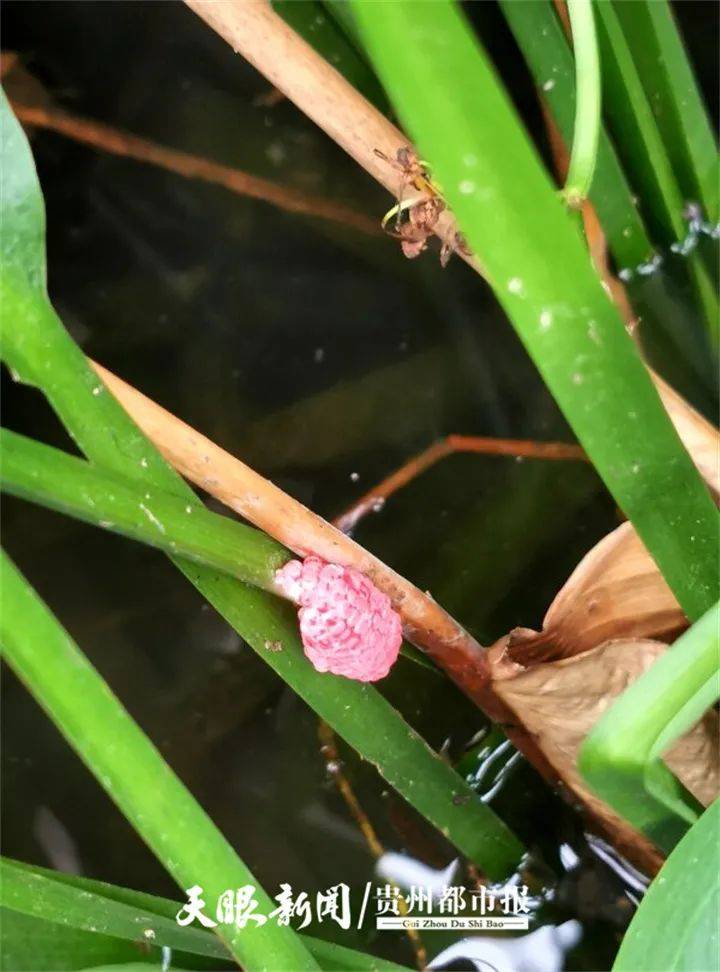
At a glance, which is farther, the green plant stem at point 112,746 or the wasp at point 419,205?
the wasp at point 419,205

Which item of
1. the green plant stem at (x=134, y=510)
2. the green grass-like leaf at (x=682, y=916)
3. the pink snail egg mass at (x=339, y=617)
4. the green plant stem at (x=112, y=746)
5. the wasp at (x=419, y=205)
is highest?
the wasp at (x=419, y=205)

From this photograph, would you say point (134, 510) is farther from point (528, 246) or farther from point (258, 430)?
point (258, 430)

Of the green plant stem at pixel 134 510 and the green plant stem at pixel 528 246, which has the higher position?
the green plant stem at pixel 528 246

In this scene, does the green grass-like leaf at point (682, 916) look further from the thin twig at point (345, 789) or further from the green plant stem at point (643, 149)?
the green plant stem at point (643, 149)

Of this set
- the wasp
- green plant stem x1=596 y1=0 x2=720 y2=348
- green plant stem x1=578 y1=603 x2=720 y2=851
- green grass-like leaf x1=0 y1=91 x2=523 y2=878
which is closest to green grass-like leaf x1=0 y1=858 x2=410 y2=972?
green grass-like leaf x1=0 y1=91 x2=523 y2=878

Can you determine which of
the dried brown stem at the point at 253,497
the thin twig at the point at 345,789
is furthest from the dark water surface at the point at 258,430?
the dried brown stem at the point at 253,497

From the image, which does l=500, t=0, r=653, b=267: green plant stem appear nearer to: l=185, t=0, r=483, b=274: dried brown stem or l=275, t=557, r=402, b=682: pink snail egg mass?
l=185, t=0, r=483, b=274: dried brown stem
